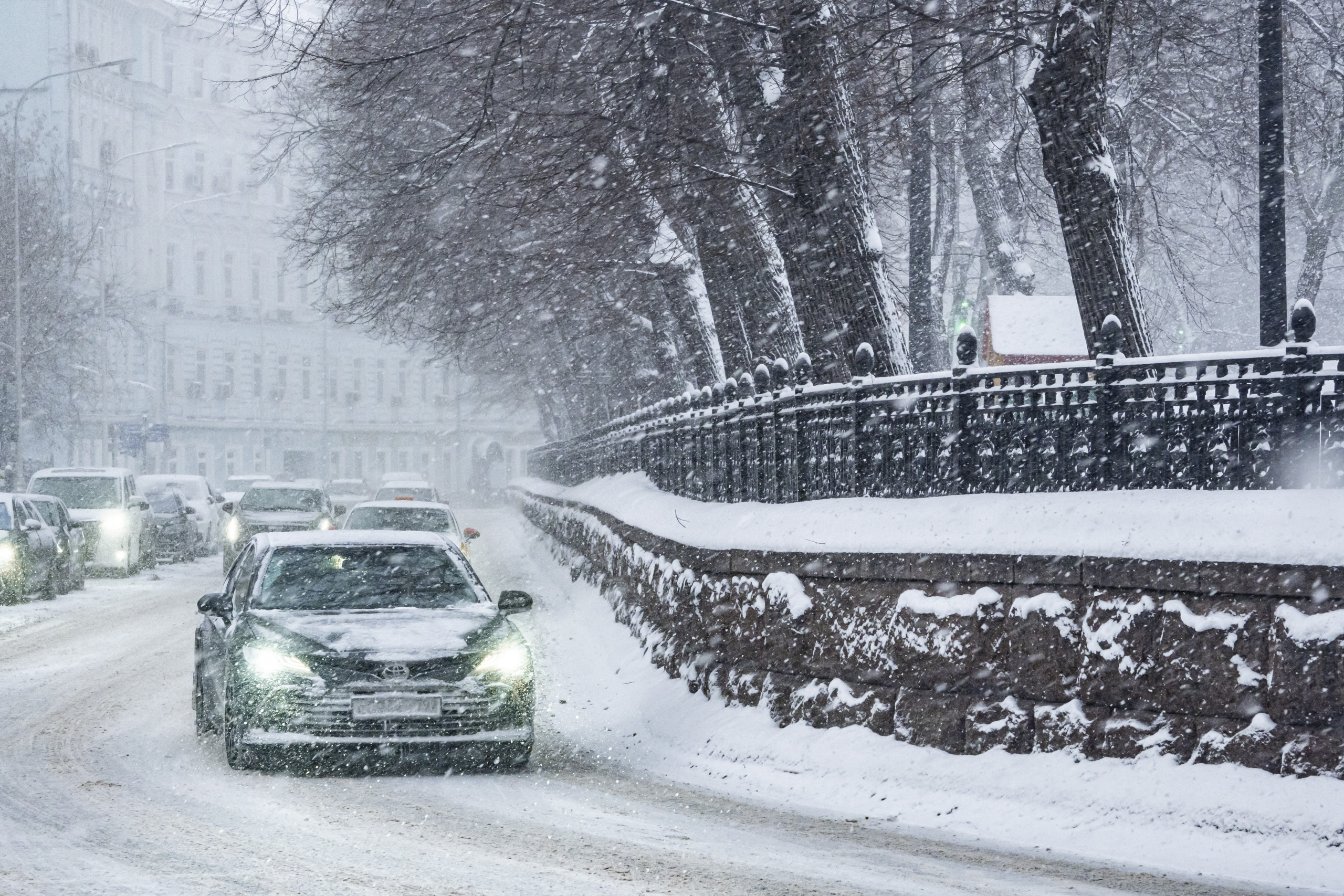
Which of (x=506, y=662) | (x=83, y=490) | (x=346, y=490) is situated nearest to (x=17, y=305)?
(x=83, y=490)

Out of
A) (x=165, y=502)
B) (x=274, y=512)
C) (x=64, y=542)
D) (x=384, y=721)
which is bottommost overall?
(x=384, y=721)

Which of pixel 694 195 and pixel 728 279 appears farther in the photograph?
pixel 728 279

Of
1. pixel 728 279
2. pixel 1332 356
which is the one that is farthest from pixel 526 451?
pixel 1332 356

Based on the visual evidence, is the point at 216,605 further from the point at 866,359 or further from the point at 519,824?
the point at 866,359

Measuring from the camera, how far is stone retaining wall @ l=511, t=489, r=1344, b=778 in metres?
7.90

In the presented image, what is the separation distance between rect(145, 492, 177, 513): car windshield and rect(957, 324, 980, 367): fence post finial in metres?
26.7

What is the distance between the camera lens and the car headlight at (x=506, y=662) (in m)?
10.0

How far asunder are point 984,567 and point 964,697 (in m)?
0.70

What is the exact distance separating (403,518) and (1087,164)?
13318 millimetres

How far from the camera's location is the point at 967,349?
10.2m

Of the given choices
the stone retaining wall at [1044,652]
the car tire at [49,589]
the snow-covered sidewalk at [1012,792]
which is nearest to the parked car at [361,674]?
the snow-covered sidewalk at [1012,792]

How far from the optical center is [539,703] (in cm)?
1359

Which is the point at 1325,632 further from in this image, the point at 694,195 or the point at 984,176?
the point at 984,176

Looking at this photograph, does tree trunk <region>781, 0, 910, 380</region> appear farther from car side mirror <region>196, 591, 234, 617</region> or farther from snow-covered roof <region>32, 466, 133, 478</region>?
snow-covered roof <region>32, 466, 133, 478</region>
